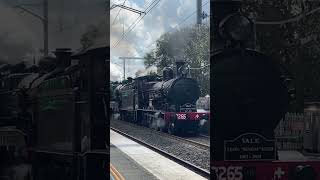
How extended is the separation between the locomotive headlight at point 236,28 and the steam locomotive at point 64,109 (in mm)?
620

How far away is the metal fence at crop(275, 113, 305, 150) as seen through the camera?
2369 millimetres

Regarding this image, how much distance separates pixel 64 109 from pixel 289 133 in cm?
117

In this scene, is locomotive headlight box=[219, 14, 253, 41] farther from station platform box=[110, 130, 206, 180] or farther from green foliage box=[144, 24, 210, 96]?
station platform box=[110, 130, 206, 180]

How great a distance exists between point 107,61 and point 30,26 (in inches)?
15.7

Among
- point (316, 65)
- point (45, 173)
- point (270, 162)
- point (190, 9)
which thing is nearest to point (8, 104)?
point (45, 173)

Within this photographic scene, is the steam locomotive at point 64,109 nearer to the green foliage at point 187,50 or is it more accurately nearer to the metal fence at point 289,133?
the green foliage at point 187,50

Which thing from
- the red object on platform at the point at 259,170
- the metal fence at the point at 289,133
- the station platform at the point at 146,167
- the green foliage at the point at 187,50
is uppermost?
the green foliage at the point at 187,50

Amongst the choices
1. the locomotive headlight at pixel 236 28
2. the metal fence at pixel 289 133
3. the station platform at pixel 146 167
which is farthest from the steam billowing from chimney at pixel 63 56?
the station platform at pixel 146 167

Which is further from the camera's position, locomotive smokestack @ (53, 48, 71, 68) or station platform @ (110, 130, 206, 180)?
station platform @ (110, 130, 206, 180)

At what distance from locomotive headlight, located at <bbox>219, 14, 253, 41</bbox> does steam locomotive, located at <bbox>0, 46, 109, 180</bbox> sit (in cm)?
62

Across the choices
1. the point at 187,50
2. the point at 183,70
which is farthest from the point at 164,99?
the point at 187,50

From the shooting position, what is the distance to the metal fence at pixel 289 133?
7.77ft

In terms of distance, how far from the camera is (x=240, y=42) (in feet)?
7.60

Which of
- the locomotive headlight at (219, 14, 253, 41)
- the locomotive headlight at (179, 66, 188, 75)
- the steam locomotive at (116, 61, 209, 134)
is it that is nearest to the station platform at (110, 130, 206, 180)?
the steam locomotive at (116, 61, 209, 134)
